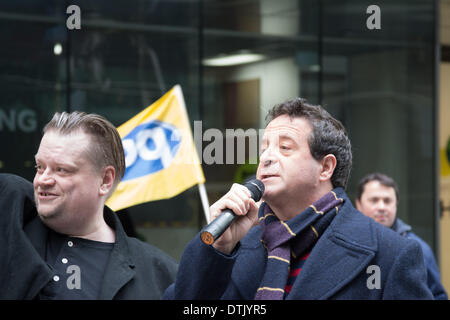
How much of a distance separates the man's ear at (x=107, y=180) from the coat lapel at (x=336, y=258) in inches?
30.3

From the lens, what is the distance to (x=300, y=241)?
2.58 meters

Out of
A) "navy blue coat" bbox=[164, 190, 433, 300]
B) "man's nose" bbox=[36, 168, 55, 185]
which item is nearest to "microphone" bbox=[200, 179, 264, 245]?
"navy blue coat" bbox=[164, 190, 433, 300]

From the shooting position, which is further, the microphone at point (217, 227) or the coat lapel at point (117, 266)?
the coat lapel at point (117, 266)

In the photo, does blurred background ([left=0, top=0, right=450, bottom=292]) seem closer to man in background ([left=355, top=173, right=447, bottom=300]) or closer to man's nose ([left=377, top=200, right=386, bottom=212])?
man in background ([left=355, top=173, right=447, bottom=300])

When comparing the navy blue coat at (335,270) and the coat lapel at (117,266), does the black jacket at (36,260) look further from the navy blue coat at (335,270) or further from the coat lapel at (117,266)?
the navy blue coat at (335,270)

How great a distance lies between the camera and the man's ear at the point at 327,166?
2693mm

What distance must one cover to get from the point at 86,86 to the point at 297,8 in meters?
3.03

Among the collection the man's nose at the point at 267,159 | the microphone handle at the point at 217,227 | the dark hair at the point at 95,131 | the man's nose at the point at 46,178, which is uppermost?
the dark hair at the point at 95,131

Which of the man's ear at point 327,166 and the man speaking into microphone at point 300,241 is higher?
the man's ear at point 327,166

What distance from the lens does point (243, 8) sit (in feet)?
29.8

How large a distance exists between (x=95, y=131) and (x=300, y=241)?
0.83 m

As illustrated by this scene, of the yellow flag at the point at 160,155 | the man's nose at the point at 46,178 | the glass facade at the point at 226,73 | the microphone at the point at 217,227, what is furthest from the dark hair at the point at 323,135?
the glass facade at the point at 226,73
